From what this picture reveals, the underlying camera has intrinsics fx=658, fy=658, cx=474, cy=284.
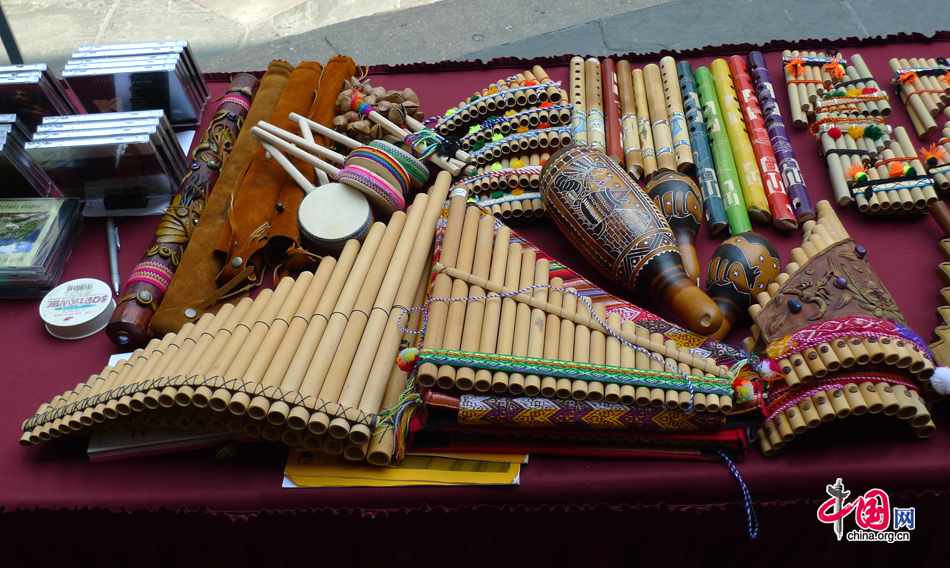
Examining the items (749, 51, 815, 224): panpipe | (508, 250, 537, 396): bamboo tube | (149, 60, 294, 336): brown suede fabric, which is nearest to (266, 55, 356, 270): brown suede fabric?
(149, 60, 294, 336): brown suede fabric

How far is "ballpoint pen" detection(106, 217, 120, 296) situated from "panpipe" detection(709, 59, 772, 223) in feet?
5.81

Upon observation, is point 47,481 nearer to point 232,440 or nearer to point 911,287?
point 232,440

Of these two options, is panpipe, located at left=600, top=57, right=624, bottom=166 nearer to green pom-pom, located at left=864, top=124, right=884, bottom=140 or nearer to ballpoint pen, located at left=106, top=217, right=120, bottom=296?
green pom-pom, located at left=864, top=124, right=884, bottom=140

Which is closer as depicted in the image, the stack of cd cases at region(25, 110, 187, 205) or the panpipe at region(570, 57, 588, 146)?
the stack of cd cases at region(25, 110, 187, 205)

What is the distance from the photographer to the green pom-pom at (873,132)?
2.00m

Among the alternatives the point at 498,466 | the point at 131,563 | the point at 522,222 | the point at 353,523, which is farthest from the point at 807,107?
the point at 131,563

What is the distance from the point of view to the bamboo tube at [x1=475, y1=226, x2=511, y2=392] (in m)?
1.30

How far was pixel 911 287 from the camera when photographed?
170cm

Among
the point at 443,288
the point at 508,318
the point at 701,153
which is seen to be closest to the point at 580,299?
the point at 508,318

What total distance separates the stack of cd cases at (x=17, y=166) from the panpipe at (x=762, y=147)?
2104 millimetres

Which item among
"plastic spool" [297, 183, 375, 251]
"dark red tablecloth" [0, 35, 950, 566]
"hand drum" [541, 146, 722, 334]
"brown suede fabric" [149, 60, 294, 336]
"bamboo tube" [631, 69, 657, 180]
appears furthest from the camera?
"bamboo tube" [631, 69, 657, 180]

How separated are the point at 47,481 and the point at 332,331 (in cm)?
71

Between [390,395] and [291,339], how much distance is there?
0.80 ft

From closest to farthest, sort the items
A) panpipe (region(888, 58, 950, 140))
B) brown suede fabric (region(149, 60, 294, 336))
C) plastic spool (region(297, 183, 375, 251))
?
brown suede fabric (region(149, 60, 294, 336))
plastic spool (region(297, 183, 375, 251))
panpipe (region(888, 58, 950, 140))
